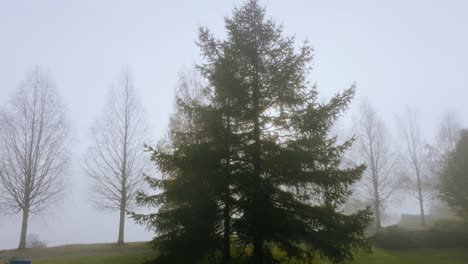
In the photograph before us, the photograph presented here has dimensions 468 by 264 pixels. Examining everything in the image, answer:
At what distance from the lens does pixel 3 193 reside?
21250mm

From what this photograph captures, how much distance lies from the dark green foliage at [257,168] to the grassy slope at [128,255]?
681 centimetres

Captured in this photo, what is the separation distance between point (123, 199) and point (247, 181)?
15.2 metres

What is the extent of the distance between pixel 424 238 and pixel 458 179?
483 cm

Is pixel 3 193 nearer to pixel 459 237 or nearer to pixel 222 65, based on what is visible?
pixel 222 65

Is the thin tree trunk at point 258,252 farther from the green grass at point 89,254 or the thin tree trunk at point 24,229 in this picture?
the thin tree trunk at point 24,229

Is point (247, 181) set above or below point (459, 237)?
above

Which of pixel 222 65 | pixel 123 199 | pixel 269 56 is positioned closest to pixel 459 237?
pixel 269 56

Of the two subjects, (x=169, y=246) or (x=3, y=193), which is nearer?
(x=169, y=246)

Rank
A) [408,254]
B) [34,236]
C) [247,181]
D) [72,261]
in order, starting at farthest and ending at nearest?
[34,236]
[408,254]
[72,261]
[247,181]

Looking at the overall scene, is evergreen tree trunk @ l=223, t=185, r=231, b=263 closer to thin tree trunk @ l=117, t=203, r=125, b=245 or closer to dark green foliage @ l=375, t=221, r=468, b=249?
thin tree trunk @ l=117, t=203, r=125, b=245

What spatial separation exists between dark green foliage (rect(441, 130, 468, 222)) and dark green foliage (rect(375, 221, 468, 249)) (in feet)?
5.03

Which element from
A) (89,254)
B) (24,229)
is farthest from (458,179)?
(24,229)

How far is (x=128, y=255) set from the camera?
1666 cm

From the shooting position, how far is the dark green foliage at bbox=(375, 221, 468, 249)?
68.2 ft
